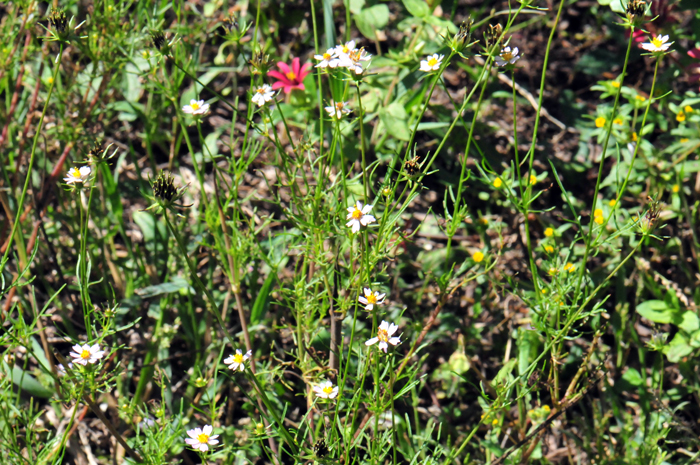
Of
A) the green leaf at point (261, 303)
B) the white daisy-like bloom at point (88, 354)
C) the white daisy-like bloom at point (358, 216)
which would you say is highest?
the white daisy-like bloom at point (358, 216)

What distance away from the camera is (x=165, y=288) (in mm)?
1962

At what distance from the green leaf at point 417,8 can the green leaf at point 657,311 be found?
1131mm

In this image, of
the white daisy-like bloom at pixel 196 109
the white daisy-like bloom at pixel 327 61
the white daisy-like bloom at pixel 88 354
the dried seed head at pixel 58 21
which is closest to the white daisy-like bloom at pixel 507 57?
the white daisy-like bloom at pixel 327 61

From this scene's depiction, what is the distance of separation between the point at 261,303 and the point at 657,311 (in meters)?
1.21

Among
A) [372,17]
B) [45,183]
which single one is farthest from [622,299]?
[45,183]

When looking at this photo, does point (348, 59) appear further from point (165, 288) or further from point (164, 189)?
point (165, 288)

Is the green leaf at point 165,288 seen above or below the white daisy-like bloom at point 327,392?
below

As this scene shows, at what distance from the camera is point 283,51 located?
9.45ft

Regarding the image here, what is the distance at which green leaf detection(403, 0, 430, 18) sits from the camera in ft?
6.83

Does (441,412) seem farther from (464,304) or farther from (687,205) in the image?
(687,205)

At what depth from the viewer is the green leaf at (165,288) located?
1949 millimetres

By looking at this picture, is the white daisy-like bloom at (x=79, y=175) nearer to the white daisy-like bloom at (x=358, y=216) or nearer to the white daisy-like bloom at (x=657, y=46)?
the white daisy-like bloom at (x=358, y=216)

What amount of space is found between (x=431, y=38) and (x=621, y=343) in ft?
3.87

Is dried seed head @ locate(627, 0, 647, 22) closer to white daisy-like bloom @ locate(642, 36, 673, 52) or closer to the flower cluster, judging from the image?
white daisy-like bloom @ locate(642, 36, 673, 52)
